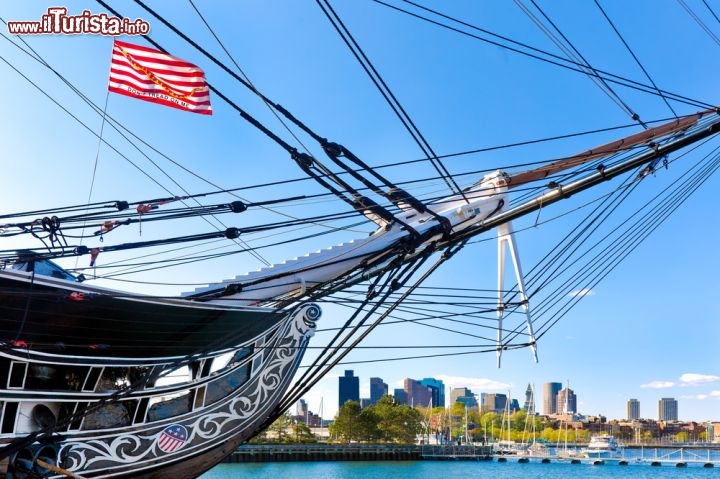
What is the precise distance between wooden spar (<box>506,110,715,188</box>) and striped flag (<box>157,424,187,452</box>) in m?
5.05

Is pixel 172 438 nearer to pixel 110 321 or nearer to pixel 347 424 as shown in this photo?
pixel 110 321

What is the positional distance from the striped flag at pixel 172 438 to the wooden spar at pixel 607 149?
5.05 metres

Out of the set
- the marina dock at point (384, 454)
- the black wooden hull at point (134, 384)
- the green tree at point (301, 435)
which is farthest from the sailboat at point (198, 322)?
the green tree at point (301, 435)

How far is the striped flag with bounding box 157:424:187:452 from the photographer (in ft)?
25.5

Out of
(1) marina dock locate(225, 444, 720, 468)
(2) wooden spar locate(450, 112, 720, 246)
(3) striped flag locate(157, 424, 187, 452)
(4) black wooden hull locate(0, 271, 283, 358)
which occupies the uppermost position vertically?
(2) wooden spar locate(450, 112, 720, 246)

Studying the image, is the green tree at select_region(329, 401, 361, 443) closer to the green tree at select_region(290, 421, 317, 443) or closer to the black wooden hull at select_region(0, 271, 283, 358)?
the green tree at select_region(290, 421, 317, 443)

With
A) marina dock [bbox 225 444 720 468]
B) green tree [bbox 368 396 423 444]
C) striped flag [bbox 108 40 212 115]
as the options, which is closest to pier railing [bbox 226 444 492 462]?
marina dock [bbox 225 444 720 468]

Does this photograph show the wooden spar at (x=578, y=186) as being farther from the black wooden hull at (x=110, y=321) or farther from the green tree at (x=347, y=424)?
the green tree at (x=347, y=424)

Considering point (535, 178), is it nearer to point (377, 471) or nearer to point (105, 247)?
point (105, 247)

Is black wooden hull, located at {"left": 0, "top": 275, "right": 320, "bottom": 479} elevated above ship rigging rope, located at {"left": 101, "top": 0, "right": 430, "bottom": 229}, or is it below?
below

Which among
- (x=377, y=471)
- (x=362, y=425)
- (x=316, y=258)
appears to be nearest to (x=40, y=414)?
(x=316, y=258)

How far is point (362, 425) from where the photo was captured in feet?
217

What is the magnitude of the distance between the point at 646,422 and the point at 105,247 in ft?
564

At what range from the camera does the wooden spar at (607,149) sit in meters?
8.56
